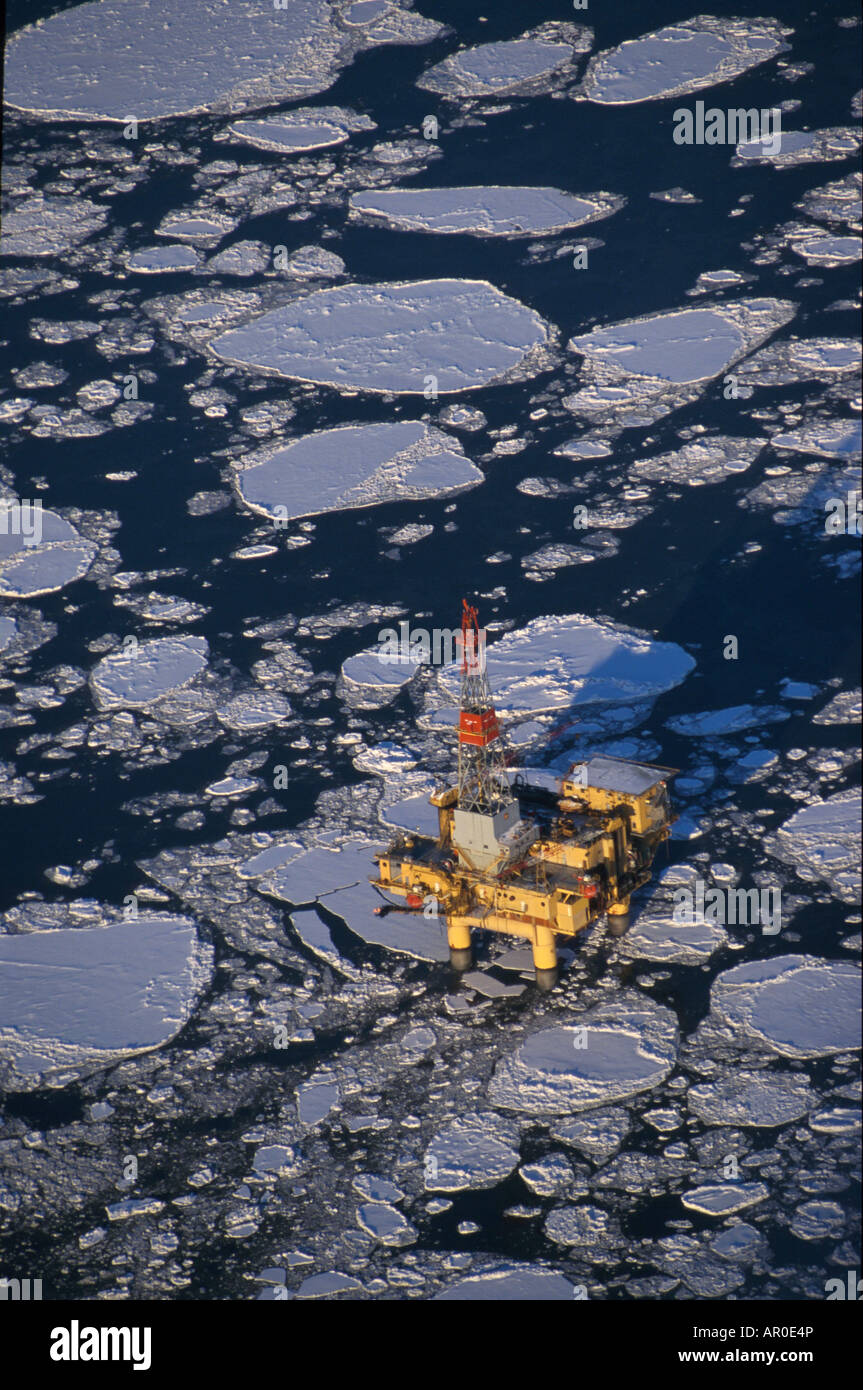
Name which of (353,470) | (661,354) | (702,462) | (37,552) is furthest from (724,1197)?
(661,354)

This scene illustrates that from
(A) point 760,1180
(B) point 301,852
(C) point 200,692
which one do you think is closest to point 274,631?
(C) point 200,692

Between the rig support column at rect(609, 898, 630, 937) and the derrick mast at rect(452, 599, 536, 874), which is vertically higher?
the derrick mast at rect(452, 599, 536, 874)

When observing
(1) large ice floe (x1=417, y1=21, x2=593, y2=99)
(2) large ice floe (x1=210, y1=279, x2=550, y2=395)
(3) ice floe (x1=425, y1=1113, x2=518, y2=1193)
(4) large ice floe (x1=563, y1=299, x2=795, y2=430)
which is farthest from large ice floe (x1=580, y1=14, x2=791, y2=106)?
(3) ice floe (x1=425, y1=1113, x2=518, y2=1193)

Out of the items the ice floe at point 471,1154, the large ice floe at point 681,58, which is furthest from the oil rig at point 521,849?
the large ice floe at point 681,58

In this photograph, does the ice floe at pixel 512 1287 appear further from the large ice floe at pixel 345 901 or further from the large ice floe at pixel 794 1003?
the large ice floe at pixel 345 901

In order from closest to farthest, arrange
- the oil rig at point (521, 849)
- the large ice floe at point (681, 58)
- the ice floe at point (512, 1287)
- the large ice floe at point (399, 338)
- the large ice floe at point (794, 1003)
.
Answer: the ice floe at point (512, 1287) → the large ice floe at point (794, 1003) → the oil rig at point (521, 849) → the large ice floe at point (399, 338) → the large ice floe at point (681, 58)

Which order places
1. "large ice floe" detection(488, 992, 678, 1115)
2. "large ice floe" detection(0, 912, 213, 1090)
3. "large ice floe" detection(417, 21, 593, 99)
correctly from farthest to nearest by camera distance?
"large ice floe" detection(417, 21, 593, 99) → "large ice floe" detection(0, 912, 213, 1090) → "large ice floe" detection(488, 992, 678, 1115)

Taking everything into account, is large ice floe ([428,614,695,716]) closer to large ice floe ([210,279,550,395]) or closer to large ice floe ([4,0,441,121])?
large ice floe ([210,279,550,395])
